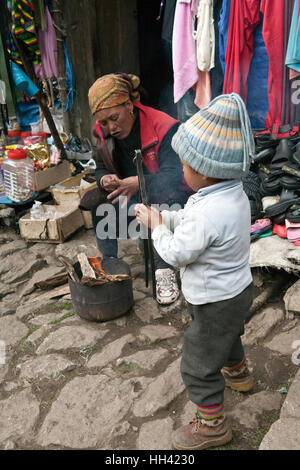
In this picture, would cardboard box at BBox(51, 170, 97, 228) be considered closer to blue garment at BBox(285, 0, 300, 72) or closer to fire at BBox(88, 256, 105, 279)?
fire at BBox(88, 256, 105, 279)

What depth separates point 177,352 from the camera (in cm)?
317

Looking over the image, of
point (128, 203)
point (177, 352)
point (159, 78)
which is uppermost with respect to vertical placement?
point (159, 78)

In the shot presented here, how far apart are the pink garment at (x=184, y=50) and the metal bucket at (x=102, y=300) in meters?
2.59

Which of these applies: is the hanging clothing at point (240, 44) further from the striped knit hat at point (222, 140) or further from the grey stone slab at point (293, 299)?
the striped knit hat at point (222, 140)

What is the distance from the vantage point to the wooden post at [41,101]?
641 cm

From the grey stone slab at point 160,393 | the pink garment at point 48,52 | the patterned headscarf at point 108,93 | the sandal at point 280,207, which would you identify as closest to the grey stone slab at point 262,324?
the grey stone slab at point 160,393

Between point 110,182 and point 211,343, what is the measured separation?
2107mm

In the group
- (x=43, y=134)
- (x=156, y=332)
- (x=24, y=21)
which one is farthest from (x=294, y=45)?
(x=43, y=134)

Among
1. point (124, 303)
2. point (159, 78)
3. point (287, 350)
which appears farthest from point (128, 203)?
point (159, 78)

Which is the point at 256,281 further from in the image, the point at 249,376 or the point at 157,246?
the point at 157,246

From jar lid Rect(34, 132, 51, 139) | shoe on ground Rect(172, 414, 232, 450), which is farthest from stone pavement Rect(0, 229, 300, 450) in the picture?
jar lid Rect(34, 132, 51, 139)

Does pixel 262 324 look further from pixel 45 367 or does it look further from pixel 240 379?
pixel 45 367

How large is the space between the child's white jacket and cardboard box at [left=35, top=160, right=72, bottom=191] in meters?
4.34
